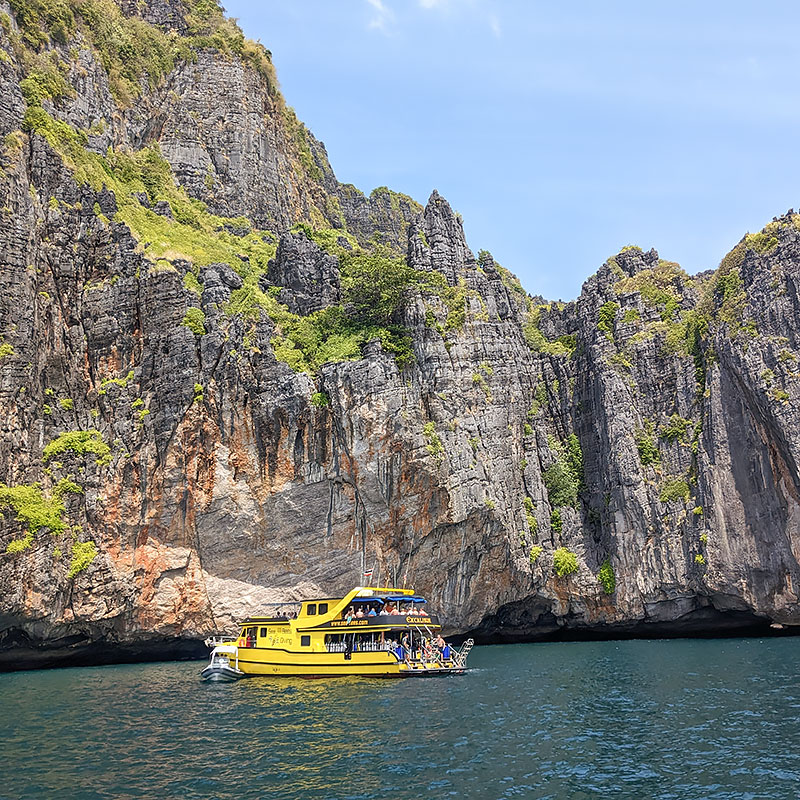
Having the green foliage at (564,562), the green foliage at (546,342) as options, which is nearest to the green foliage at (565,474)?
the green foliage at (564,562)

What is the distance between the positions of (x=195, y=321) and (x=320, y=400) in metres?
Result: 10.4

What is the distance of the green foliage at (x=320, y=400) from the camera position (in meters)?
47.7

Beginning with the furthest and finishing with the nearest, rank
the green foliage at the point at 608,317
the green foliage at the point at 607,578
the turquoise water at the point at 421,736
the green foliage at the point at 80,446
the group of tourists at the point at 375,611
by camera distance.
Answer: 1. the green foliage at the point at 608,317
2. the green foliage at the point at 607,578
3. the green foliage at the point at 80,446
4. the group of tourists at the point at 375,611
5. the turquoise water at the point at 421,736

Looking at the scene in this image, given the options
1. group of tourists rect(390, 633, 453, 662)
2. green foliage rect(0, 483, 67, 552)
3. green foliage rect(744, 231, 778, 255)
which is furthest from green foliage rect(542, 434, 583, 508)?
green foliage rect(0, 483, 67, 552)

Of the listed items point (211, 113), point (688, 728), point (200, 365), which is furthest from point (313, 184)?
point (688, 728)

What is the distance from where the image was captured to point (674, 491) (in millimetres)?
52844

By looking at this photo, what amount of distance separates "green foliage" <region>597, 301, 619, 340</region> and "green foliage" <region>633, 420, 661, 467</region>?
9626mm

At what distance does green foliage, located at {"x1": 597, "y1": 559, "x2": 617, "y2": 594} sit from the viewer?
172 feet

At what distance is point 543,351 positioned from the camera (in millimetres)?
64000

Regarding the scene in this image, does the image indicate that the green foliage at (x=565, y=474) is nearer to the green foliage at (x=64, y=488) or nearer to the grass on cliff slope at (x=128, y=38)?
the green foliage at (x=64, y=488)

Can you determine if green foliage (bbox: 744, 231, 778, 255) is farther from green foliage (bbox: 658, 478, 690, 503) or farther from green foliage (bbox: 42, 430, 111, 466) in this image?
green foliage (bbox: 42, 430, 111, 466)

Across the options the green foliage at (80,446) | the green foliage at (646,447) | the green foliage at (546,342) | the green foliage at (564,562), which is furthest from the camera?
the green foliage at (546,342)

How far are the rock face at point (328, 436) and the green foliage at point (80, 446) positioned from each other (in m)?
0.23

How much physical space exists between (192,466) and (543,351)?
111ft
